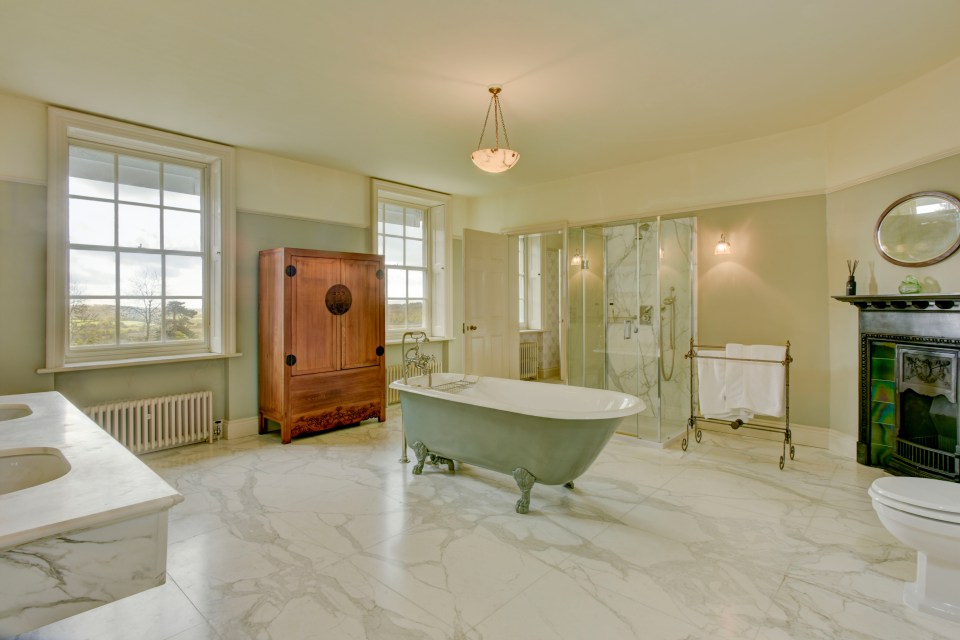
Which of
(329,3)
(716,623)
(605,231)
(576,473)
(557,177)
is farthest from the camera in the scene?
(557,177)

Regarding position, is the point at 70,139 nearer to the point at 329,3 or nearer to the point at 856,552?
the point at 329,3

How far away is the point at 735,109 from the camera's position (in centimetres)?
337

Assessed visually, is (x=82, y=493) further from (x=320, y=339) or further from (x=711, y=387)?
(x=711, y=387)

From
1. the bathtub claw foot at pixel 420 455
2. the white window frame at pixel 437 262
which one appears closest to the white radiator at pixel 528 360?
the white window frame at pixel 437 262

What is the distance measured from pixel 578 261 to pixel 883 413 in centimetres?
272

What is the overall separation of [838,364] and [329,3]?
4.23 meters

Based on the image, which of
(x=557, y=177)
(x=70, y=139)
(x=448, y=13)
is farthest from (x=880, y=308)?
(x=70, y=139)

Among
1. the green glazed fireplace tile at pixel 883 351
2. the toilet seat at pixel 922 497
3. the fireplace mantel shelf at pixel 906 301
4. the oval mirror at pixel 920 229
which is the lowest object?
the toilet seat at pixel 922 497

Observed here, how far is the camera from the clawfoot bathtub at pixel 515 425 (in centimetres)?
259

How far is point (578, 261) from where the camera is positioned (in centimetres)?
487

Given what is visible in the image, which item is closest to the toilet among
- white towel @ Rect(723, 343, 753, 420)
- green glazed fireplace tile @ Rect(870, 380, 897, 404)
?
green glazed fireplace tile @ Rect(870, 380, 897, 404)

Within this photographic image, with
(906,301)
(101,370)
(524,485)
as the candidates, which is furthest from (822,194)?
(101,370)

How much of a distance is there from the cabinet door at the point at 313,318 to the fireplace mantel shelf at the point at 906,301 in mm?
4019

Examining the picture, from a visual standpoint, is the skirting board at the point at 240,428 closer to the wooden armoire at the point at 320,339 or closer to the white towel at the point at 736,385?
the wooden armoire at the point at 320,339
